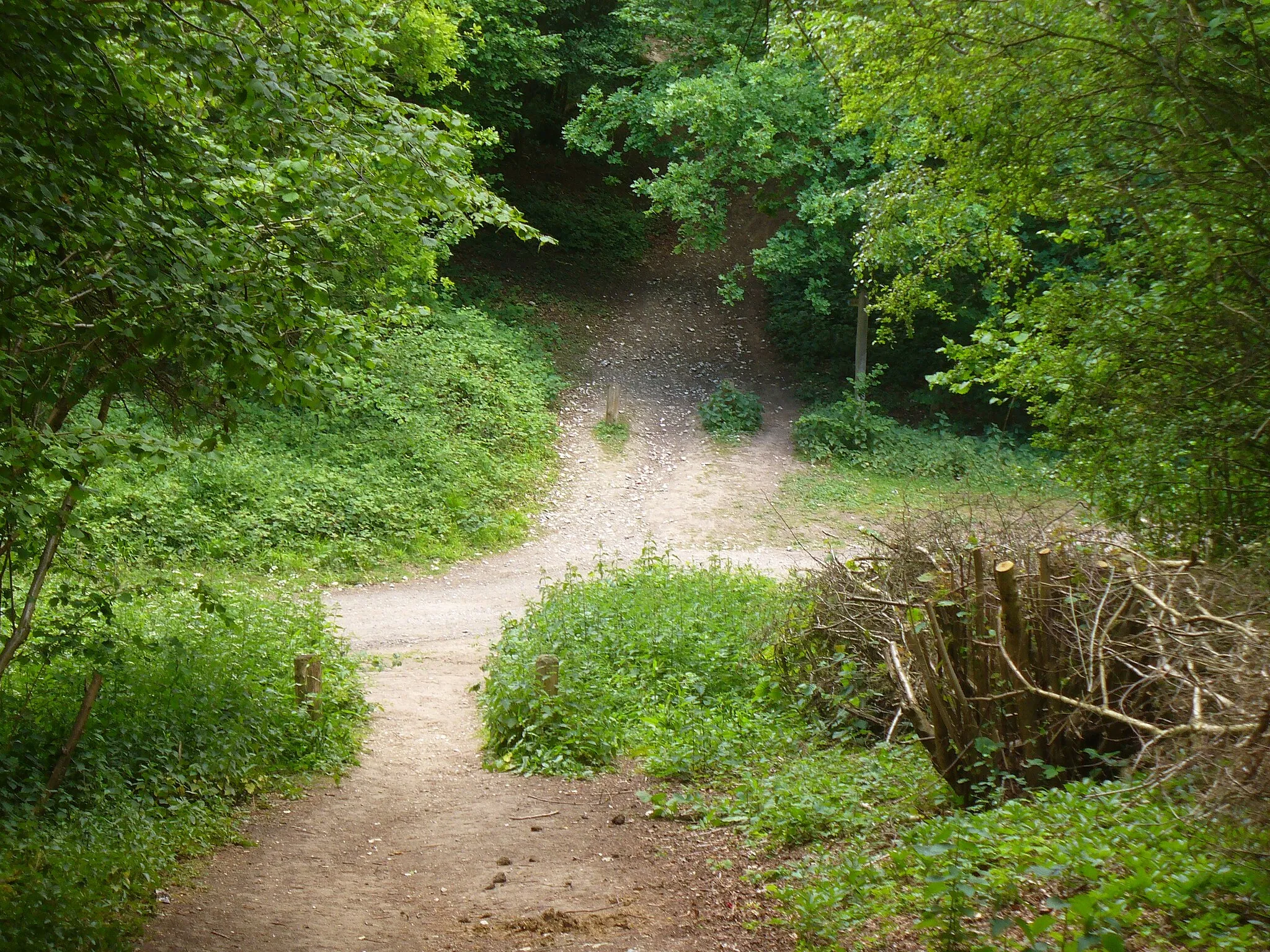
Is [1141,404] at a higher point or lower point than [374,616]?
higher

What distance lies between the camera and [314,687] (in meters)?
7.56

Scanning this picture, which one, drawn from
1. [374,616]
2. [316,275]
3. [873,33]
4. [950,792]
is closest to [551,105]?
[374,616]

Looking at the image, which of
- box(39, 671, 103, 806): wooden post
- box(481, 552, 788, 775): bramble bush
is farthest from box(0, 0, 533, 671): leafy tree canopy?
box(481, 552, 788, 775): bramble bush

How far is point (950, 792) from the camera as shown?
17.2 feet

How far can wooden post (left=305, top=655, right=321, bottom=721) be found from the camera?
24.5 feet

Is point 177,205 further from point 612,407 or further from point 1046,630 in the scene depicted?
point 612,407

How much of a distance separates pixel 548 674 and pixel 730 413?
1399 centimetres

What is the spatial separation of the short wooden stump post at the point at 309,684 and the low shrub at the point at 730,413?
1382 centimetres

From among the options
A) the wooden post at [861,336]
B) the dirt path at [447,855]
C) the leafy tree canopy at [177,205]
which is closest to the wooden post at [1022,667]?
the dirt path at [447,855]

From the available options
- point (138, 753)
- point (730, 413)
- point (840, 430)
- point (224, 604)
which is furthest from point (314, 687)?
point (840, 430)

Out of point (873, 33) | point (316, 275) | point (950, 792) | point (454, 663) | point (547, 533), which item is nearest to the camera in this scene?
point (950, 792)

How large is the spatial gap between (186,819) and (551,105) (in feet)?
90.6

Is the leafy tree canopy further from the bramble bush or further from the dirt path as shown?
the bramble bush

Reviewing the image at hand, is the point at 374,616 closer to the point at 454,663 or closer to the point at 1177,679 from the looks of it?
the point at 454,663
